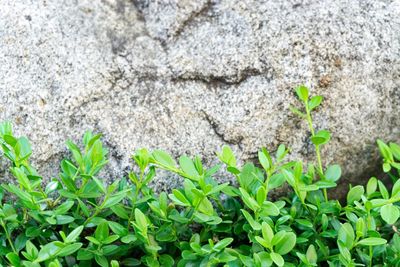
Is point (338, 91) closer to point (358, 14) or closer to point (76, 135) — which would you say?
point (358, 14)

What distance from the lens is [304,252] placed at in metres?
2.01

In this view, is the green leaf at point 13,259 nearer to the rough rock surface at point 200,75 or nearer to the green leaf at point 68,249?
the green leaf at point 68,249

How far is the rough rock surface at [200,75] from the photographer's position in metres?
2.17

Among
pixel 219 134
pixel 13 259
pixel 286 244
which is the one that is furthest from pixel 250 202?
pixel 13 259

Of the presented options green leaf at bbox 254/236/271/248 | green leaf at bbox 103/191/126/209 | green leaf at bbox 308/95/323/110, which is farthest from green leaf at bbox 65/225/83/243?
green leaf at bbox 308/95/323/110

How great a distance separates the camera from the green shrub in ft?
6.12

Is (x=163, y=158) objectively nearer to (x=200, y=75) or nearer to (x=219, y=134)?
(x=219, y=134)

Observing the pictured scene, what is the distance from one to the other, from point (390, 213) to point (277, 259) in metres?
0.34

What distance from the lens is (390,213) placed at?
190cm

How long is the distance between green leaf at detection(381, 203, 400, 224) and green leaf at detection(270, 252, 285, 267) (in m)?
0.30

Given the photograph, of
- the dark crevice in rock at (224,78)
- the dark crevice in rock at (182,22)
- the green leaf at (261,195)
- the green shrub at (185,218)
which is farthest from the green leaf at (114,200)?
the dark crevice in rock at (182,22)

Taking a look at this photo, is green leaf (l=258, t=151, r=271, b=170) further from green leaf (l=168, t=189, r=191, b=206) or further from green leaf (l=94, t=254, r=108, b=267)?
green leaf (l=94, t=254, r=108, b=267)

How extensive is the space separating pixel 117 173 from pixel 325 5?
2.79 feet

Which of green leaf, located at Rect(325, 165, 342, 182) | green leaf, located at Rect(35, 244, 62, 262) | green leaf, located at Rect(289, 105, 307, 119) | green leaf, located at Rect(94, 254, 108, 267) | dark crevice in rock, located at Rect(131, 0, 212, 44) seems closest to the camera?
green leaf, located at Rect(35, 244, 62, 262)
